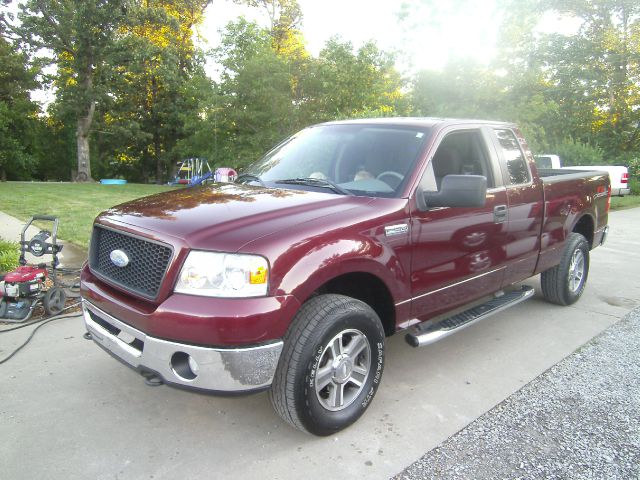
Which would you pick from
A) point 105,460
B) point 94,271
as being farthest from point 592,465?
point 94,271

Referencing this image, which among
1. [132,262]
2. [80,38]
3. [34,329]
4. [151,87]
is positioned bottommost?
[34,329]

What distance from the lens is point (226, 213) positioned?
285 centimetres

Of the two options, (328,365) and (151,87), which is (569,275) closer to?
(328,365)

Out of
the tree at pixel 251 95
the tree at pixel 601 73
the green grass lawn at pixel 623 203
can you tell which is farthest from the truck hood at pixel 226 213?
the tree at pixel 601 73

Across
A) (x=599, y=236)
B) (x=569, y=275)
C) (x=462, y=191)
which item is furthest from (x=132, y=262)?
(x=599, y=236)

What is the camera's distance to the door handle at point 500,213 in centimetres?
390

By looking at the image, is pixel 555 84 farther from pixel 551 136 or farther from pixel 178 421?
pixel 178 421

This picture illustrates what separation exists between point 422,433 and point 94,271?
2.25 m

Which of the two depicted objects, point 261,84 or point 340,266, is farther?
point 261,84

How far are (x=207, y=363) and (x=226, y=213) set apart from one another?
861 millimetres

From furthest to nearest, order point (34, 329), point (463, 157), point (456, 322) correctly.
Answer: point (34, 329) → point (463, 157) → point (456, 322)

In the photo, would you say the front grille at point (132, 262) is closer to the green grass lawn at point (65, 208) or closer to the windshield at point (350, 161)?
the windshield at point (350, 161)

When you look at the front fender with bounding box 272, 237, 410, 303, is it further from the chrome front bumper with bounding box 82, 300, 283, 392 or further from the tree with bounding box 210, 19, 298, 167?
the tree with bounding box 210, 19, 298, 167

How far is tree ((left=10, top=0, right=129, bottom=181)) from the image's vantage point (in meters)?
22.5
